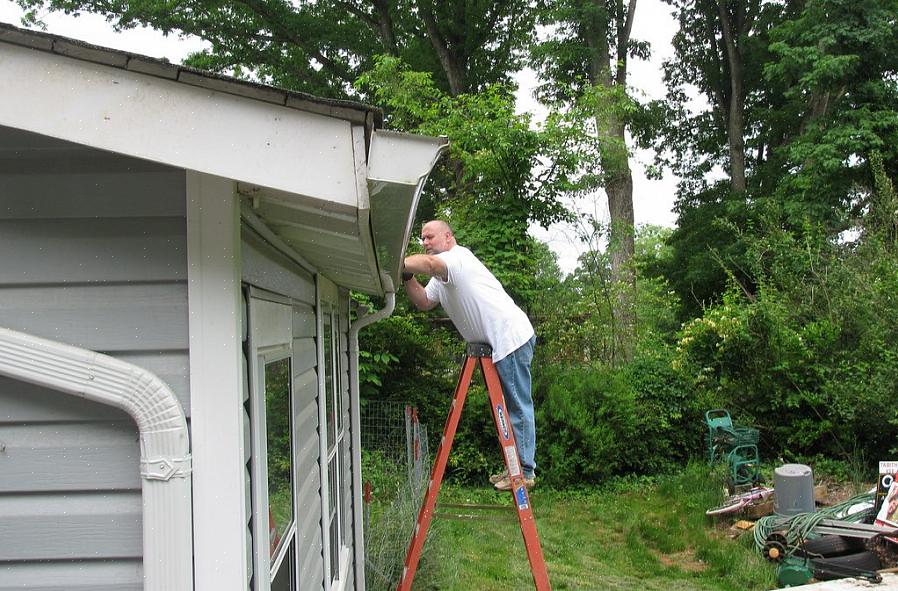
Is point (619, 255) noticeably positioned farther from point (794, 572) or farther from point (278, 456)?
point (278, 456)

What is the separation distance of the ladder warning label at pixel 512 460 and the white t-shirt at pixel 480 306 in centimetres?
47

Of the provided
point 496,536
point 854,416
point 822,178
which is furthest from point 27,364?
point 822,178

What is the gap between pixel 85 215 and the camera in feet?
4.85

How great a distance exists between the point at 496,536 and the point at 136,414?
20.4 ft

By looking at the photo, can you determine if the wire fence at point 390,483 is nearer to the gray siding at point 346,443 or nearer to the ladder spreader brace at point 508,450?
the gray siding at point 346,443

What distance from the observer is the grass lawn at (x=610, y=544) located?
18.8ft

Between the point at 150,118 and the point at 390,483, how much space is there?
620cm

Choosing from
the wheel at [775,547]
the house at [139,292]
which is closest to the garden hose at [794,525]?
the wheel at [775,547]

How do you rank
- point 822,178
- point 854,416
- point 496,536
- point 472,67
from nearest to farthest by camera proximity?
point 496,536
point 854,416
point 822,178
point 472,67

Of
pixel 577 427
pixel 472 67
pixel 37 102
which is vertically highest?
pixel 472 67

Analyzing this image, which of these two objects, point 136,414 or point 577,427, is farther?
point 577,427

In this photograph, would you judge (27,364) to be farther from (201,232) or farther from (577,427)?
(577,427)

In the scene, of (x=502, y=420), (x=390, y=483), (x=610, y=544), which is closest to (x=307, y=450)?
(x=502, y=420)

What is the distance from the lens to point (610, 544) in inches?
275
